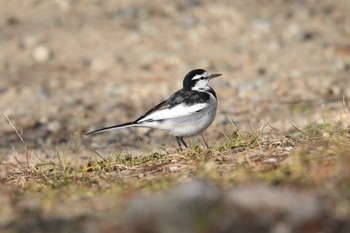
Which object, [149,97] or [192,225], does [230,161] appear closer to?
[192,225]

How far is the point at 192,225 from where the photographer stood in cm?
405

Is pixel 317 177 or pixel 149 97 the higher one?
pixel 317 177

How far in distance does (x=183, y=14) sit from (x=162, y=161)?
387 inches

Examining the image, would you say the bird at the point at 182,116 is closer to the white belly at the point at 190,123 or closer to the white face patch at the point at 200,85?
the white belly at the point at 190,123

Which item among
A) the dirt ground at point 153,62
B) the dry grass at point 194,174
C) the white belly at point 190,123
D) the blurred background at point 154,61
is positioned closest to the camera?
the dry grass at point 194,174

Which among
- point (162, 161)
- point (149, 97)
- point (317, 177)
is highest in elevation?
point (317, 177)

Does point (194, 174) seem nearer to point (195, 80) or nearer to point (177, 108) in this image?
point (177, 108)

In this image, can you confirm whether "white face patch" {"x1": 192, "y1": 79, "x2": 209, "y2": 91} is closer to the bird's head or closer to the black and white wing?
the bird's head

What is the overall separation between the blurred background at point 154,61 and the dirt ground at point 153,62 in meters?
0.02

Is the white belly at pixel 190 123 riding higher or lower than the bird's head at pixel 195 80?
lower

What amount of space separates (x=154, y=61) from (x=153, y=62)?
41 mm

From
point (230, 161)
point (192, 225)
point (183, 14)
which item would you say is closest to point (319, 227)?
point (192, 225)

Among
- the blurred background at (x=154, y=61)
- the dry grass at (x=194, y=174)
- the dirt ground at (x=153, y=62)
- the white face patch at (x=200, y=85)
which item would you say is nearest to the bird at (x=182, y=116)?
the white face patch at (x=200, y=85)

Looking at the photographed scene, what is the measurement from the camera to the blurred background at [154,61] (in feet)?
38.4
